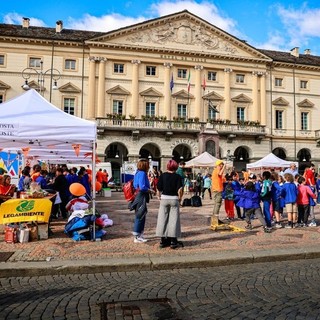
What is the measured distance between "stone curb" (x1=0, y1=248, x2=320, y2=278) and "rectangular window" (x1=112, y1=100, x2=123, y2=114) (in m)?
32.3

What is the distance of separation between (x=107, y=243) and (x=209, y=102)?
1304 inches

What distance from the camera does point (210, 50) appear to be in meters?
40.8

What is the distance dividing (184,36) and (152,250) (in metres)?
36.3

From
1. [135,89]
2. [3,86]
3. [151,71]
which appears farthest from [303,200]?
[3,86]

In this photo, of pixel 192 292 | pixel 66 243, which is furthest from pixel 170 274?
pixel 66 243

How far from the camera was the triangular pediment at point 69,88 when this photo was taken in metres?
37.3

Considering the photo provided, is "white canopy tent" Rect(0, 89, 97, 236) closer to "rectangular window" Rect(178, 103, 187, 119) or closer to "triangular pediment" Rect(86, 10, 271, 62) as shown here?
"triangular pediment" Rect(86, 10, 271, 62)

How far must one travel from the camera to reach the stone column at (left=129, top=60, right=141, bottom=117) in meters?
38.3

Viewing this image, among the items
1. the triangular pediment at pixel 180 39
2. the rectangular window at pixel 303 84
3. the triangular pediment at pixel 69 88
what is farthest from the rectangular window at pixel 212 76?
the triangular pediment at pixel 69 88

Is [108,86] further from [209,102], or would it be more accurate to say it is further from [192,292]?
[192,292]

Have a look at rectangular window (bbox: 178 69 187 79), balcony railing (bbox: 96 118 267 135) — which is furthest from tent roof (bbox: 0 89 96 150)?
rectangular window (bbox: 178 69 187 79)

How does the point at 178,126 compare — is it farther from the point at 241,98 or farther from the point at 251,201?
the point at 251,201

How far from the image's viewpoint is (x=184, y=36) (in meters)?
40.2

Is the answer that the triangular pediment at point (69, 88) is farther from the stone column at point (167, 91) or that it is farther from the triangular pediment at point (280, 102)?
the triangular pediment at point (280, 102)
